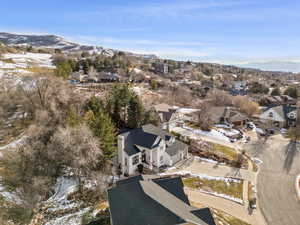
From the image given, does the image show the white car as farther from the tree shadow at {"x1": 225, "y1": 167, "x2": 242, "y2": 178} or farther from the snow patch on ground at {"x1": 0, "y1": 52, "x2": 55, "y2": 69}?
the snow patch on ground at {"x1": 0, "y1": 52, "x2": 55, "y2": 69}

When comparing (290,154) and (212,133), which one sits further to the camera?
(212,133)

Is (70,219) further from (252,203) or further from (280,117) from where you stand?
(280,117)

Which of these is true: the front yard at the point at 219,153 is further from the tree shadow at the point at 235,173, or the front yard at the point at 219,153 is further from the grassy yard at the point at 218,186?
the grassy yard at the point at 218,186

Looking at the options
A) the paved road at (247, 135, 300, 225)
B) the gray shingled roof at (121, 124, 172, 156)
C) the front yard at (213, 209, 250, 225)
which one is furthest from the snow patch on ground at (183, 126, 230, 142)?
the front yard at (213, 209, 250, 225)

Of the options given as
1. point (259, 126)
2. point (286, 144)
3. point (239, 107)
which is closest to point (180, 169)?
point (286, 144)

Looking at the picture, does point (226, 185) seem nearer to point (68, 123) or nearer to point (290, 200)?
point (290, 200)

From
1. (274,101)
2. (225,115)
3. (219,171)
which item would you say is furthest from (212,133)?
(274,101)
